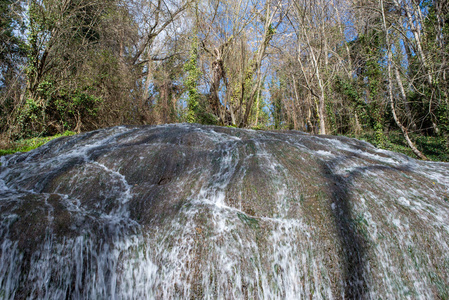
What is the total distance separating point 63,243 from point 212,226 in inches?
56.6

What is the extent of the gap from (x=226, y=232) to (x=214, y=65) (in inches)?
397

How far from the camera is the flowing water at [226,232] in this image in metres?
2.27

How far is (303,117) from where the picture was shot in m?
18.0

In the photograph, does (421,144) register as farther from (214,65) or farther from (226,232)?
(226,232)

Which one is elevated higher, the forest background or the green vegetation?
the forest background

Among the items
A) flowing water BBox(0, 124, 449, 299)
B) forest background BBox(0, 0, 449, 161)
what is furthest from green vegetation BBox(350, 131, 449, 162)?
flowing water BBox(0, 124, 449, 299)

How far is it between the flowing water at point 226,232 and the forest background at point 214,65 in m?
6.16

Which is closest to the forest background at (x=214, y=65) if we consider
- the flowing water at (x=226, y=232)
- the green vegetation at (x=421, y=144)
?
the green vegetation at (x=421, y=144)

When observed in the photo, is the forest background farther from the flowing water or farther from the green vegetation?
the flowing water

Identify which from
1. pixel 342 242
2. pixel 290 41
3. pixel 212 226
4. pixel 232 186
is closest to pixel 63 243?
pixel 212 226

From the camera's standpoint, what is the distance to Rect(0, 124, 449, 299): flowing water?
2.27 metres

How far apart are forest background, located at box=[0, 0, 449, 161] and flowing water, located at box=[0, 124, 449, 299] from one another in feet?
20.2

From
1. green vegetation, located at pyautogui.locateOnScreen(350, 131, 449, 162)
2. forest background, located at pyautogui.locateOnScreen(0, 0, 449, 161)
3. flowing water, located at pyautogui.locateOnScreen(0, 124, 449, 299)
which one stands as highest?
forest background, located at pyautogui.locateOnScreen(0, 0, 449, 161)

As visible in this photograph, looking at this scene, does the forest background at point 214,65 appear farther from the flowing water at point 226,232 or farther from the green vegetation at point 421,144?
the flowing water at point 226,232
